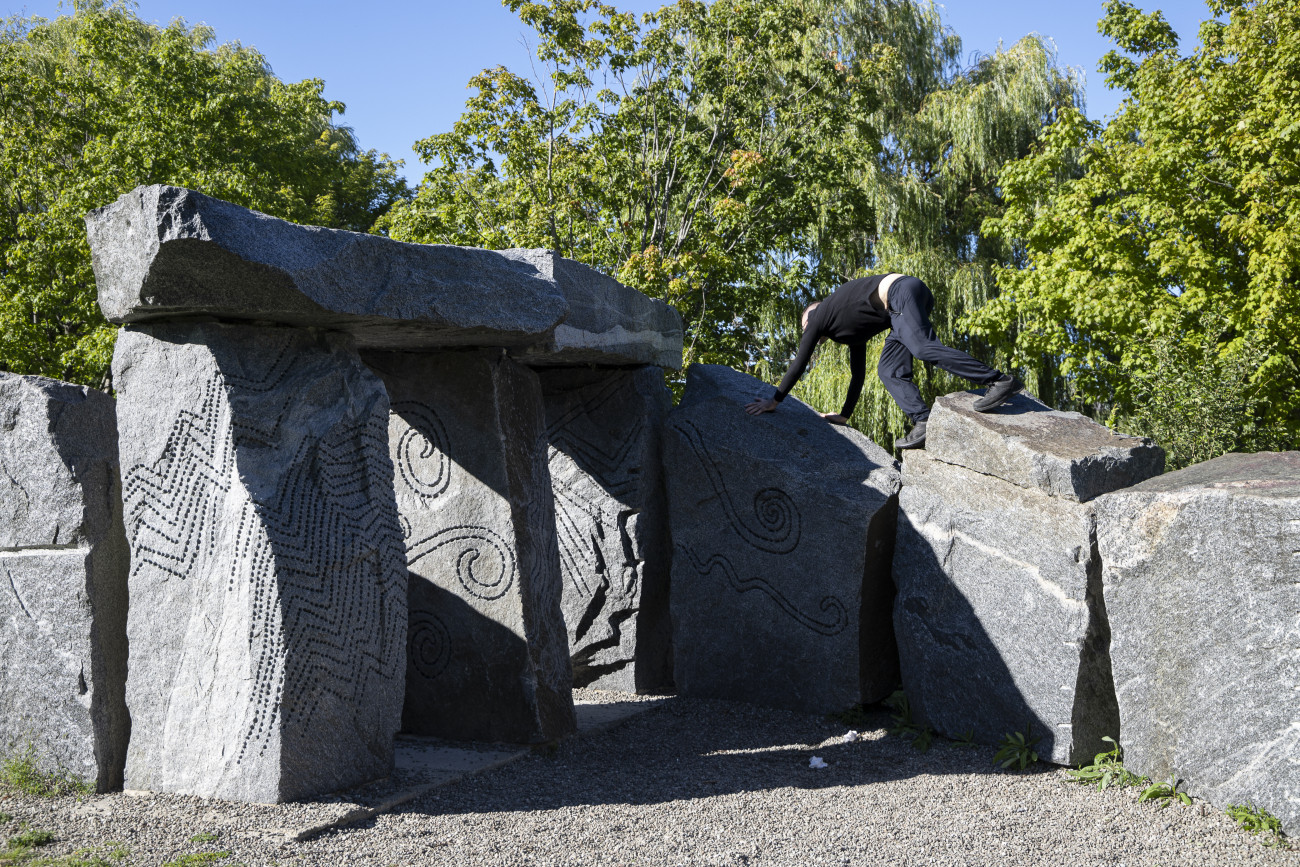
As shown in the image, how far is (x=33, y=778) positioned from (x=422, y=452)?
206 cm

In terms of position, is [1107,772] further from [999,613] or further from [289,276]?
[289,276]

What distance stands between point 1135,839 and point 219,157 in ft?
43.7

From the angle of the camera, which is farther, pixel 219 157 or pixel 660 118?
pixel 219 157

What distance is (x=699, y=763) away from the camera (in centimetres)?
465

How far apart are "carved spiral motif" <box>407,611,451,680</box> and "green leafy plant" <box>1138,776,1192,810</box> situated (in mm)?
3026

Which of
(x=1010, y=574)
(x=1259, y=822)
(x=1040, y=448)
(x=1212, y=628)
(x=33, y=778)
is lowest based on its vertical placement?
(x=1259, y=822)

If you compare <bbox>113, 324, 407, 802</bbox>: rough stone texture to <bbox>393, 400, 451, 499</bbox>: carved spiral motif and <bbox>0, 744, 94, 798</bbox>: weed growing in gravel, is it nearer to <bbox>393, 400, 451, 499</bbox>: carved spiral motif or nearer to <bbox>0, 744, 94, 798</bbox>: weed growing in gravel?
<bbox>0, 744, 94, 798</bbox>: weed growing in gravel

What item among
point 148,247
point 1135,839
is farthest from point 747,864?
point 148,247

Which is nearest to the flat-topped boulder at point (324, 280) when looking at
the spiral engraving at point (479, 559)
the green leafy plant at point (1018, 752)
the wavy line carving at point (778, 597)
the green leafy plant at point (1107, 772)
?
the spiral engraving at point (479, 559)

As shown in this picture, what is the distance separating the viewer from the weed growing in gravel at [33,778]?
3807 mm

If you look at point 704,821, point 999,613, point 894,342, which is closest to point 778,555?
point 999,613

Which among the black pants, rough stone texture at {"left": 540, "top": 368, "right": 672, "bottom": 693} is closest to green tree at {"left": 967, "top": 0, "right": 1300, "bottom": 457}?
→ the black pants

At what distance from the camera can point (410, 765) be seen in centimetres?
434

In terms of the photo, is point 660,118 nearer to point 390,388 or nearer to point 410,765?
point 390,388
